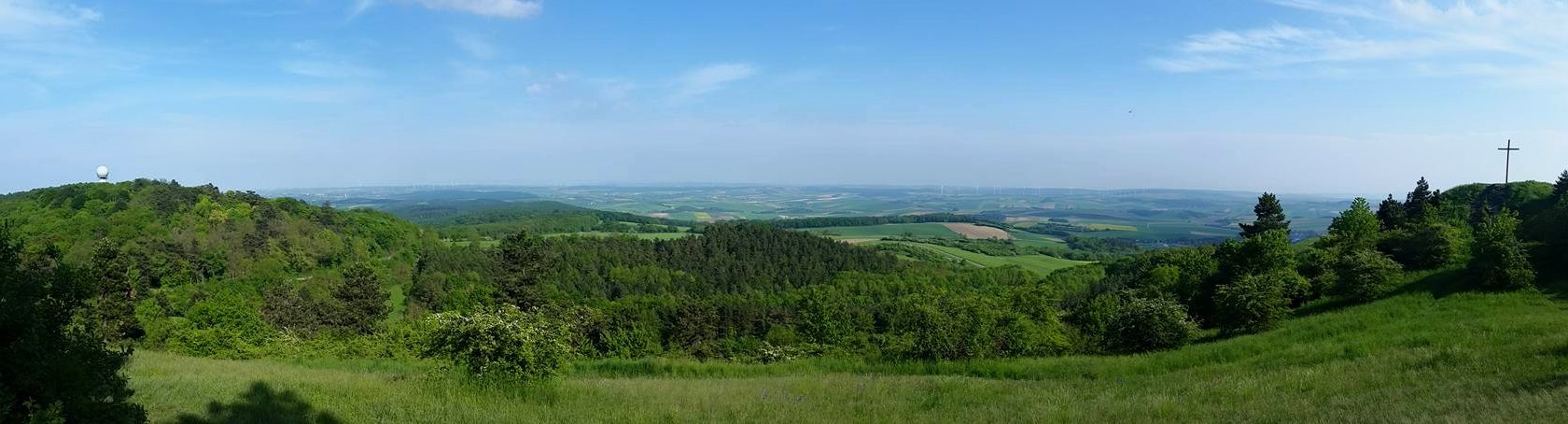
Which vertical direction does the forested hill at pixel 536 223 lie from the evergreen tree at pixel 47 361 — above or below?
below

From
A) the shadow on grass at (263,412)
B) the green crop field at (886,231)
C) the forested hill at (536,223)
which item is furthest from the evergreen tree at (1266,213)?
the forested hill at (536,223)

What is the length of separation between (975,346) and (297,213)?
119 m

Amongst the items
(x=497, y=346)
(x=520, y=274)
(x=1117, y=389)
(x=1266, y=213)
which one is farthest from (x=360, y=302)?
(x=1266, y=213)

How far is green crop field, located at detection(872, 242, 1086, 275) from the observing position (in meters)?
93.9

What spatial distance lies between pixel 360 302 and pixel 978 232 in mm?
121344

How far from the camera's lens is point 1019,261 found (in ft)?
334

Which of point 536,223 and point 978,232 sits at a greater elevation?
point 536,223

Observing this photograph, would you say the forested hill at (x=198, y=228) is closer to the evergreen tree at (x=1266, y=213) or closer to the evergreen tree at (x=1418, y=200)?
the evergreen tree at (x=1266, y=213)

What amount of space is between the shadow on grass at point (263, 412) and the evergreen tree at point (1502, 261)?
30.3m

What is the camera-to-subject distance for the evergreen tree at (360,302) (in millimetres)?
53406

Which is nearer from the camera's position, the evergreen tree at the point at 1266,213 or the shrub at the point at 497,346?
the shrub at the point at 497,346

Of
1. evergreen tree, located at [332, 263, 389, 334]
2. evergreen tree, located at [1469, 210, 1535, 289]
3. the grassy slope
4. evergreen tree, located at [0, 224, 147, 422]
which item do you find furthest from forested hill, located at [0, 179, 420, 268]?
evergreen tree, located at [1469, 210, 1535, 289]

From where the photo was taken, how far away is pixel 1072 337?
35.9 metres

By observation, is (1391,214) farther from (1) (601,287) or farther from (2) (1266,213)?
(1) (601,287)
